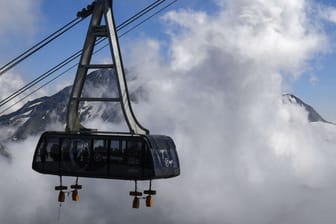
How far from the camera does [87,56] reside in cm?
4878

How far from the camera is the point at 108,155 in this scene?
46719mm

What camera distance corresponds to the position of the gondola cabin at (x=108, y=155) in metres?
45.7

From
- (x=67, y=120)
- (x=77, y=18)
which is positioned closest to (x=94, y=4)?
(x=77, y=18)

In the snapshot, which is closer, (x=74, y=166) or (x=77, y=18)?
(x=74, y=166)

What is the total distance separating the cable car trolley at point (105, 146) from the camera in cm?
4575

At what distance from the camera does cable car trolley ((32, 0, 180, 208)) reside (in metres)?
45.8

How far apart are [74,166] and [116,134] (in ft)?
14.5

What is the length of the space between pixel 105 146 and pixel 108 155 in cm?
70

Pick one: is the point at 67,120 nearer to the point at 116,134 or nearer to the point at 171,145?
the point at 116,134

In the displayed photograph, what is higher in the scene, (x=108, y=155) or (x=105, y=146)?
(x=105, y=146)

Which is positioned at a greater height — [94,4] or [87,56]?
[94,4]

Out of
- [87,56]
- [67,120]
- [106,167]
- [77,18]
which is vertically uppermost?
[77,18]

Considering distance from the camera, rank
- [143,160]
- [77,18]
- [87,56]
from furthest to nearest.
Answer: [77,18] < [87,56] < [143,160]

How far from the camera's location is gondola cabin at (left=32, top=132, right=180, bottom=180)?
45.7m
